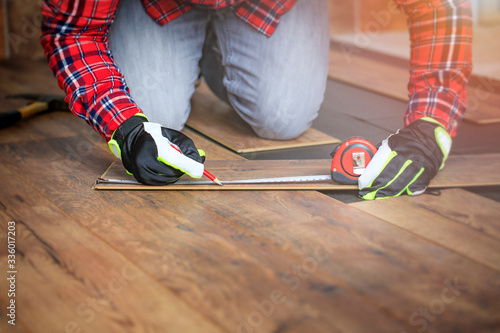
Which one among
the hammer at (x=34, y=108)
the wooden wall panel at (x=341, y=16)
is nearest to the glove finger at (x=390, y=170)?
the hammer at (x=34, y=108)

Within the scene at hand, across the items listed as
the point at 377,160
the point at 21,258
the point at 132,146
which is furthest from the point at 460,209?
the point at 21,258

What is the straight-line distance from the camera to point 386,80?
2895 mm

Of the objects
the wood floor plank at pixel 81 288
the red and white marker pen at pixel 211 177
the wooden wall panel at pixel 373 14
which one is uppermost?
the wooden wall panel at pixel 373 14

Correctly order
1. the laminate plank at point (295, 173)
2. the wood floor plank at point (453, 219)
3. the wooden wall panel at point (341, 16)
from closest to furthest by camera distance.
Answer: the wood floor plank at point (453, 219)
the laminate plank at point (295, 173)
the wooden wall panel at point (341, 16)

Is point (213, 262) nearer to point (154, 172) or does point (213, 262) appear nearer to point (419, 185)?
point (154, 172)

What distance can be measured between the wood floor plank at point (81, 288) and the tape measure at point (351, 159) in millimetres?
624

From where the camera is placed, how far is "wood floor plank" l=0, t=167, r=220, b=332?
Result: 0.92 m

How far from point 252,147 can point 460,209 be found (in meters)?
0.74

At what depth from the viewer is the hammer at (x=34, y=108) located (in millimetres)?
2008

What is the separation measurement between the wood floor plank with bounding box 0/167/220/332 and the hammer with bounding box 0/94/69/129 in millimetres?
837

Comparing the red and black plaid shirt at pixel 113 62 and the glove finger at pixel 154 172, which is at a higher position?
the red and black plaid shirt at pixel 113 62

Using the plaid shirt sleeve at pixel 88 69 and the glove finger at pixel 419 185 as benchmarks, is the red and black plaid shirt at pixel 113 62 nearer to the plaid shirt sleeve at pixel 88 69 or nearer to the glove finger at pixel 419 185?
the plaid shirt sleeve at pixel 88 69

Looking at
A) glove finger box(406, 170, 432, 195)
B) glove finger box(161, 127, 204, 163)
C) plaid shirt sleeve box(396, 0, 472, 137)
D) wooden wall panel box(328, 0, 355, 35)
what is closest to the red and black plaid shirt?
plaid shirt sleeve box(396, 0, 472, 137)

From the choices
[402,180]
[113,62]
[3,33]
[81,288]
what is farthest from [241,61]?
[3,33]
